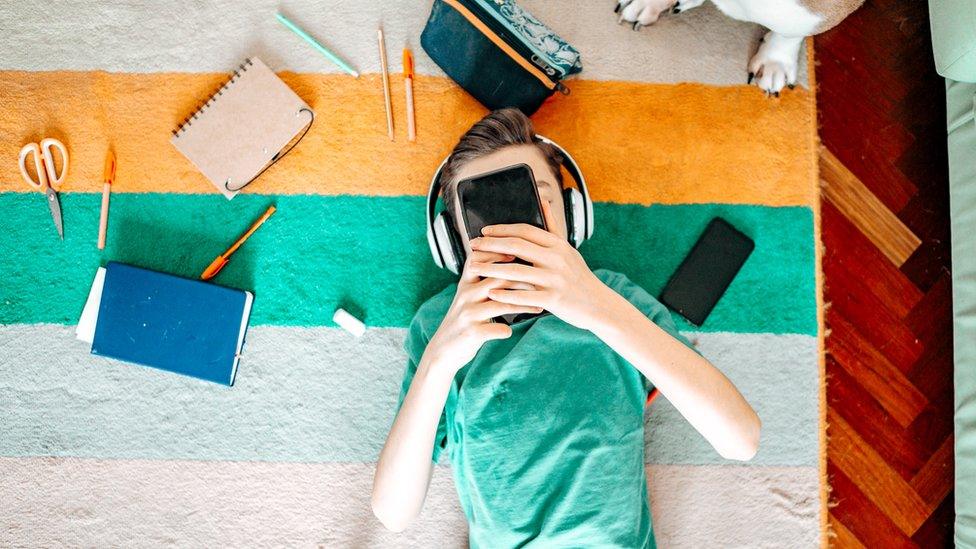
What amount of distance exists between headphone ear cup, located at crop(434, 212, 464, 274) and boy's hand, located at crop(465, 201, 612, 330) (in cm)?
16

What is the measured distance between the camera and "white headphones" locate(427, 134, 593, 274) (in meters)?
1.09

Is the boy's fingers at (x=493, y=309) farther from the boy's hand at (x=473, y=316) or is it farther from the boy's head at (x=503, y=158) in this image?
the boy's head at (x=503, y=158)

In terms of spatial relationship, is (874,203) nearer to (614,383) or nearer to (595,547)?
(614,383)

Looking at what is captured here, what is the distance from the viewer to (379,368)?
129 cm

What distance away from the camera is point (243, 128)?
129cm

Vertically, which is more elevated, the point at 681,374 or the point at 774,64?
the point at 774,64

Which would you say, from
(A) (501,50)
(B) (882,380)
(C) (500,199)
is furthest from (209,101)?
(B) (882,380)

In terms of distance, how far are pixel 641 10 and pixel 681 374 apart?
741 mm

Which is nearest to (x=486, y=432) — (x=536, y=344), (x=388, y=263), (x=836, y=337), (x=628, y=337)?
(x=536, y=344)

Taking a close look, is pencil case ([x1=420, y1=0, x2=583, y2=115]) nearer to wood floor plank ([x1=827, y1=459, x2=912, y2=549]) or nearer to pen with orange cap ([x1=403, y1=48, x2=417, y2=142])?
pen with orange cap ([x1=403, y1=48, x2=417, y2=142])

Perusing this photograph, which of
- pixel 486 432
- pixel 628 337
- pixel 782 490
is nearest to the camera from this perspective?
pixel 628 337

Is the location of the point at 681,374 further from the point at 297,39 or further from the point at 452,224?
the point at 297,39

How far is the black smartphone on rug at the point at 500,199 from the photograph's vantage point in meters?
0.96

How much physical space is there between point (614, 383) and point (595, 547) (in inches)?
10.4
